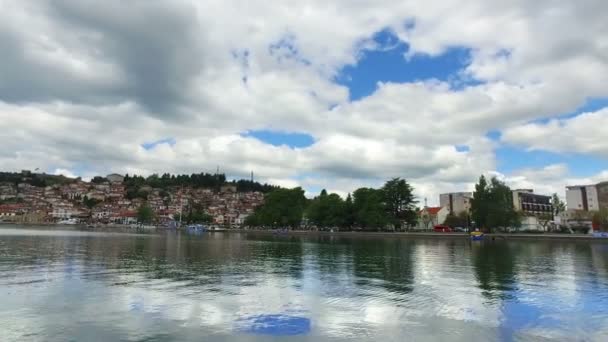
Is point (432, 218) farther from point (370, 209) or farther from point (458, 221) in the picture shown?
point (370, 209)

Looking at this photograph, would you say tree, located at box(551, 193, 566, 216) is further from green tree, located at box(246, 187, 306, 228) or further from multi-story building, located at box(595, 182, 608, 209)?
green tree, located at box(246, 187, 306, 228)

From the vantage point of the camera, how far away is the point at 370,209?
4141 inches

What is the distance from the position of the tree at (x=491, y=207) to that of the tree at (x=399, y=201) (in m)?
17.6

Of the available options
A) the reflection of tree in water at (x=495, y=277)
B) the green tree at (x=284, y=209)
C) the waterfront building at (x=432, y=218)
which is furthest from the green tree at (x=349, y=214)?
the reflection of tree in water at (x=495, y=277)

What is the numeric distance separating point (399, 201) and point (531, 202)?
7386 cm

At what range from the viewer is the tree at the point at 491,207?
295 feet

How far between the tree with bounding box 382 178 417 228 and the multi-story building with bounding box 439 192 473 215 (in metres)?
46.4

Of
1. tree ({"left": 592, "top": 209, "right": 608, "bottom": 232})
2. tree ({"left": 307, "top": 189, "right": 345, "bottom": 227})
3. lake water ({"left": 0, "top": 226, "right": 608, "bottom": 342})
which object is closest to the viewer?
lake water ({"left": 0, "top": 226, "right": 608, "bottom": 342})

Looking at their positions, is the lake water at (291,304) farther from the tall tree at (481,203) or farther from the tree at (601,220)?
the tree at (601,220)

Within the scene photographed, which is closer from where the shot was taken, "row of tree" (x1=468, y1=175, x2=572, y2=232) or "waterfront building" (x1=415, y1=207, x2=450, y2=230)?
"row of tree" (x1=468, y1=175, x2=572, y2=232)

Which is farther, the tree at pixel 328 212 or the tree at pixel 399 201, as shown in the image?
the tree at pixel 328 212

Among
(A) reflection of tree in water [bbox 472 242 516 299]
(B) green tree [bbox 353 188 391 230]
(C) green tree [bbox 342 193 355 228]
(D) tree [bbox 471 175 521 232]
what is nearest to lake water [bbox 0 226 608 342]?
(A) reflection of tree in water [bbox 472 242 516 299]

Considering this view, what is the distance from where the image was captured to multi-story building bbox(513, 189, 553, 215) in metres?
147

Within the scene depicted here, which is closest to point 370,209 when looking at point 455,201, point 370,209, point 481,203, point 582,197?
point 370,209
